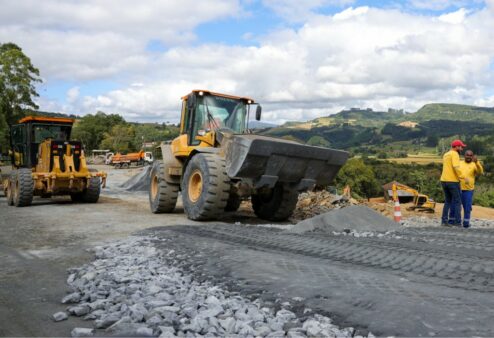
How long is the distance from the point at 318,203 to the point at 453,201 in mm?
4936

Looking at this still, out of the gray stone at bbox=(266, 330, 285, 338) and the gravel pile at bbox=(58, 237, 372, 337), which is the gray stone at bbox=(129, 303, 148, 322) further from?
the gray stone at bbox=(266, 330, 285, 338)

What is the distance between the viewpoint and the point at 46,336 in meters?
3.45

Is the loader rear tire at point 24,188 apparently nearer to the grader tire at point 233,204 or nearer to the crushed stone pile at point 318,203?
the grader tire at point 233,204

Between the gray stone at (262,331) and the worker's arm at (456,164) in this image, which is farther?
the worker's arm at (456,164)

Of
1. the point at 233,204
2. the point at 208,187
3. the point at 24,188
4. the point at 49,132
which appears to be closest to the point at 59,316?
Result: the point at 208,187

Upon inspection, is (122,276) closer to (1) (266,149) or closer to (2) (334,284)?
(2) (334,284)

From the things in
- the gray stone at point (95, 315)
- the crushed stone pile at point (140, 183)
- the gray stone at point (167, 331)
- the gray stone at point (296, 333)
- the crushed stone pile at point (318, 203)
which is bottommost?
the crushed stone pile at point (140, 183)

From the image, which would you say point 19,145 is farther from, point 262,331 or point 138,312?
point 262,331

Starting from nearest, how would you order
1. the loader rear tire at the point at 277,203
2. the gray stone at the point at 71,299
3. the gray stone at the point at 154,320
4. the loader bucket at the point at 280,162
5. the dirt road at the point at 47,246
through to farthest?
the gray stone at the point at 154,320 → the dirt road at the point at 47,246 → the gray stone at the point at 71,299 → the loader bucket at the point at 280,162 → the loader rear tire at the point at 277,203

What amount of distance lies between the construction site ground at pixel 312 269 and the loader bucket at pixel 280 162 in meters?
1.08

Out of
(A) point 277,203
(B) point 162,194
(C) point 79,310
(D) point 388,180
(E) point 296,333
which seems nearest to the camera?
(E) point 296,333

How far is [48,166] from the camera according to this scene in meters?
13.5

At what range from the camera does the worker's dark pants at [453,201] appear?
363 inches

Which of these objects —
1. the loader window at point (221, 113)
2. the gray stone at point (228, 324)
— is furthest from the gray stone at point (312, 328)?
the loader window at point (221, 113)
